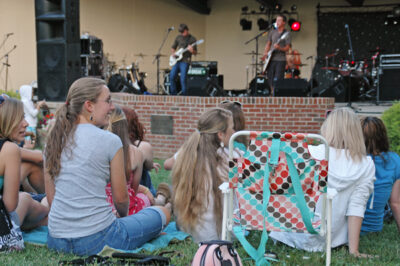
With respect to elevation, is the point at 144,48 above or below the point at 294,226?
above

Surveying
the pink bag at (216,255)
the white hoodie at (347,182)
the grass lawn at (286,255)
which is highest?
the white hoodie at (347,182)

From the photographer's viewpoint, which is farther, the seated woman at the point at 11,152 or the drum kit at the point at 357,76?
the drum kit at the point at 357,76

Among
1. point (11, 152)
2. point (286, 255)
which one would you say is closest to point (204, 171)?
point (286, 255)

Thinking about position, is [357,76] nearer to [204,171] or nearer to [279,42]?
[279,42]

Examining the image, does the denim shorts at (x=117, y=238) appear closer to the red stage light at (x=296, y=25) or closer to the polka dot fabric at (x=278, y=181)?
the polka dot fabric at (x=278, y=181)

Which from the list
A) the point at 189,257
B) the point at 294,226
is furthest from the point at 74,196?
the point at 294,226

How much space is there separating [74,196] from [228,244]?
0.95 metres

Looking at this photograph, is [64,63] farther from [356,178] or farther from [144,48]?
[144,48]

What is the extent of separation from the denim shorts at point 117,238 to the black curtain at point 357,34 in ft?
38.7

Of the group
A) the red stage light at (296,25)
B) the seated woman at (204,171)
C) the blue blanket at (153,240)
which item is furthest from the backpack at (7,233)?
the red stage light at (296,25)

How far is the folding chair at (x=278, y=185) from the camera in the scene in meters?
2.47

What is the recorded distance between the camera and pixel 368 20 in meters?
14.5

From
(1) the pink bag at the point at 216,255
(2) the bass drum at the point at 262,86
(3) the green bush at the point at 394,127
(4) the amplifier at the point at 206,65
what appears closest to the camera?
(1) the pink bag at the point at 216,255

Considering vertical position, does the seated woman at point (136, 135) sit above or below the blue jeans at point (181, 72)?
below
